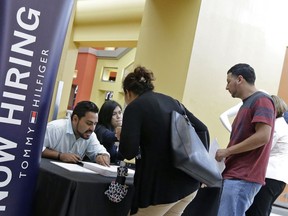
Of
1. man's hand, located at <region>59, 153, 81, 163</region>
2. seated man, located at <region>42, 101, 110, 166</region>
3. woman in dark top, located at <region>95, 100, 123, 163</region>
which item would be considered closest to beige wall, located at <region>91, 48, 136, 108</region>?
woman in dark top, located at <region>95, 100, 123, 163</region>

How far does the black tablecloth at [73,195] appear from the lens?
1885mm

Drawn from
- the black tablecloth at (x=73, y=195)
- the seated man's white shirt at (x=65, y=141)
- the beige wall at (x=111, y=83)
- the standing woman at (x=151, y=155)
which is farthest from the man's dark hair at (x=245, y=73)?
the beige wall at (x=111, y=83)

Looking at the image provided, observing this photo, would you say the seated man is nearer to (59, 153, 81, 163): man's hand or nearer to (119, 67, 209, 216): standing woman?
(59, 153, 81, 163): man's hand

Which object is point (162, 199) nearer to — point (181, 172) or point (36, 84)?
point (181, 172)

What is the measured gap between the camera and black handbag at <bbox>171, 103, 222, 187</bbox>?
5.96 ft

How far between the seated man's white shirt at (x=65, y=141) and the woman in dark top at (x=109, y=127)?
1.32 ft

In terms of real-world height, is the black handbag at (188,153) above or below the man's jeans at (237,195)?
above

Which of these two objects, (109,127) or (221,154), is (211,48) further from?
(221,154)

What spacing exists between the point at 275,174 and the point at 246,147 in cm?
74

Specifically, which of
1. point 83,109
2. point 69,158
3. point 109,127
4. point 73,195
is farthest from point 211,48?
point 73,195

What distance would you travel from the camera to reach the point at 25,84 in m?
1.70

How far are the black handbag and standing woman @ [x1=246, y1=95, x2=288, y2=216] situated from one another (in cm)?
98

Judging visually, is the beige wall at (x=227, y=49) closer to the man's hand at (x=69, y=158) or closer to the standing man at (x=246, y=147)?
the standing man at (x=246, y=147)

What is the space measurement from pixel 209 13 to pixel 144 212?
8.90 feet
